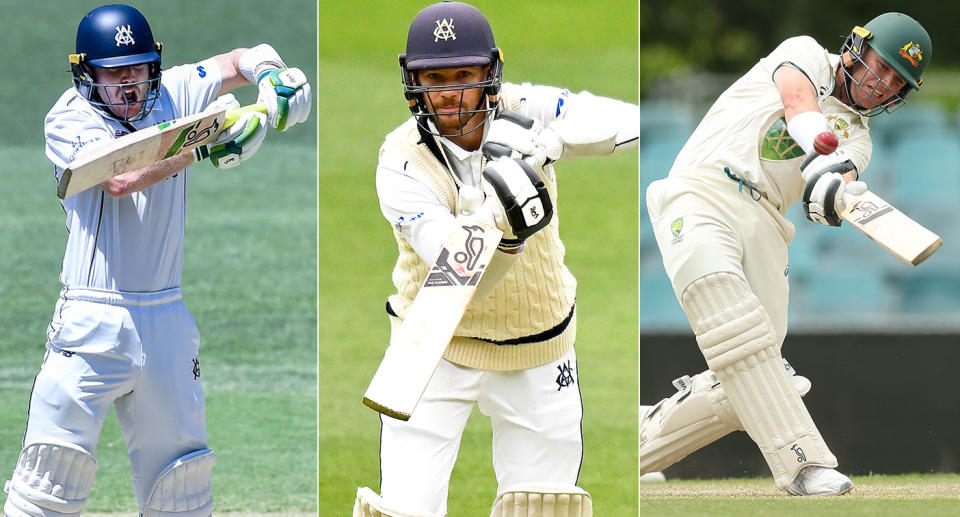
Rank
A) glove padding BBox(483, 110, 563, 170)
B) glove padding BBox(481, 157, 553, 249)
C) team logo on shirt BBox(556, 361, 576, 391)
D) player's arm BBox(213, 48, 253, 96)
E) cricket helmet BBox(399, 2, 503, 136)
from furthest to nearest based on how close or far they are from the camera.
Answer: player's arm BBox(213, 48, 253, 96) < team logo on shirt BBox(556, 361, 576, 391) < cricket helmet BBox(399, 2, 503, 136) < glove padding BBox(483, 110, 563, 170) < glove padding BBox(481, 157, 553, 249)

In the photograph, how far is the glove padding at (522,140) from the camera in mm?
3871

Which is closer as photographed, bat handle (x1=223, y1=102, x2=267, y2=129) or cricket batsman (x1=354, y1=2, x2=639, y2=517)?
cricket batsman (x1=354, y1=2, x2=639, y2=517)

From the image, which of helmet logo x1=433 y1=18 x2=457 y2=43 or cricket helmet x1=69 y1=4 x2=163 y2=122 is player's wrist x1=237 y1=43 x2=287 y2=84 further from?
helmet logo x1=433 y1=18 x2=457 y2=43

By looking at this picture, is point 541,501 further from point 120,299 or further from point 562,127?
point 120,299

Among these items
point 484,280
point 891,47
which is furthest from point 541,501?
point 891,47

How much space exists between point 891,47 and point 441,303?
2.08 meters

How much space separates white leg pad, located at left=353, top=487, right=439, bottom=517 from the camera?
416 centimetres

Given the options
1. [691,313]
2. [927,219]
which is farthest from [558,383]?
[927,219]

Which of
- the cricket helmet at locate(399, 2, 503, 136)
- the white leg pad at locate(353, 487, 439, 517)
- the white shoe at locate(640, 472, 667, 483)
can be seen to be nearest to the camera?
the cricket helmet at locate(399, 2, 503, 136)

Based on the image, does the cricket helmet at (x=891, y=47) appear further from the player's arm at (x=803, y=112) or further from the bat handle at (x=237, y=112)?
the bat handle at (x=237, y=112)

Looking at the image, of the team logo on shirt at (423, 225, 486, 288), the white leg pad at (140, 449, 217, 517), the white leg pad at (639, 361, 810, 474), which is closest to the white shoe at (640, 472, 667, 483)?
the white leg pad at (639, 361, 810, 474)

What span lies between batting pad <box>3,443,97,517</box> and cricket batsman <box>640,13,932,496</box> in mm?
2115

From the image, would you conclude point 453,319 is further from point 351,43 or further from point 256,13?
point 256,13

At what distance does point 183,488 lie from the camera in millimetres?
4758
